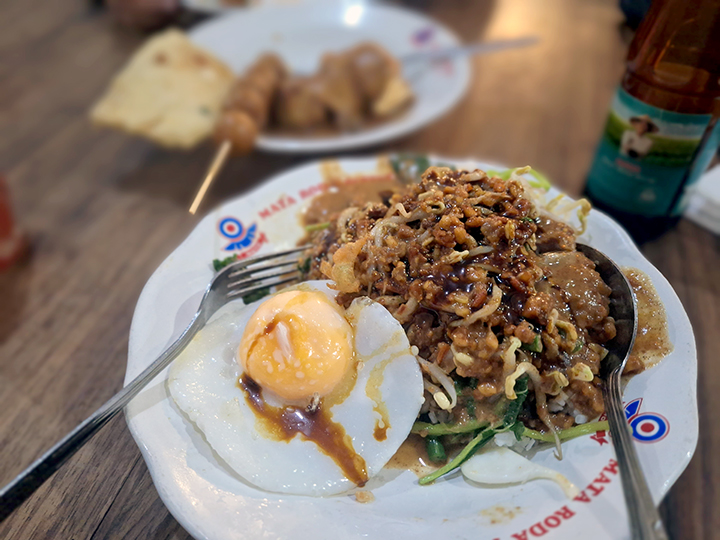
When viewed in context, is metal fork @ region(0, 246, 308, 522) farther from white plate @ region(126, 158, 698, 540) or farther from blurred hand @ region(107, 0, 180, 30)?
blurred hand @ region(107, 0, 180, 30)

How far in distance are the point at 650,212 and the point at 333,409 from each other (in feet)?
5.82

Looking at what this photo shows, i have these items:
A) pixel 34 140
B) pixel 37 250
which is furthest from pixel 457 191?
pixel 34 140

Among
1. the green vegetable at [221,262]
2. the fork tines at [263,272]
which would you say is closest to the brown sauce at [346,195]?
the fork tines at [263,272]

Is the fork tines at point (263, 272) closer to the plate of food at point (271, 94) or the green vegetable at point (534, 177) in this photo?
the green vegetable at point (534, 177)

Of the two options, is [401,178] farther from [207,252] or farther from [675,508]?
[675,508]

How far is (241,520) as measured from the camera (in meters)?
1.26

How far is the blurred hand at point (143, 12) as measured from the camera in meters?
4.42

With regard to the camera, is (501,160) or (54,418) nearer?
(54,418)

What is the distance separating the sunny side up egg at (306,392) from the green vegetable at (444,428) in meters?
0.12

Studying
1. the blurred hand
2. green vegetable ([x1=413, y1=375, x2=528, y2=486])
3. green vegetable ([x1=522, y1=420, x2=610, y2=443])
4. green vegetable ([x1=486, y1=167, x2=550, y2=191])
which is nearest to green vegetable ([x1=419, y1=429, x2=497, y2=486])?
green vegetable ([x1=413, y1=375, x2=528, y2=486])

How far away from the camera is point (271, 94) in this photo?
3.43 metres

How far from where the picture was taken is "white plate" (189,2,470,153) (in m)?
3.76

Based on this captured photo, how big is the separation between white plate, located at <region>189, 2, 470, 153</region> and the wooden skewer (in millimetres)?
1358

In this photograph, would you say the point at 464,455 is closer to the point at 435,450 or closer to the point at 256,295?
the point at 435,450
